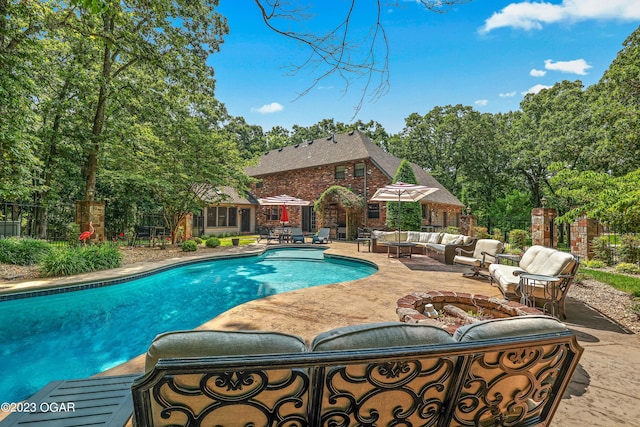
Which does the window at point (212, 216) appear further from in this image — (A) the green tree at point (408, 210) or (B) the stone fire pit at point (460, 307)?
(B) the stone fire pit at point (460, 307)

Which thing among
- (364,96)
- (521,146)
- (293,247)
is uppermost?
(521,146)

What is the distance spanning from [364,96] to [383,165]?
17.4m

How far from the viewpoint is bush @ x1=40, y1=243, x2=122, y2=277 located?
24.4 feet

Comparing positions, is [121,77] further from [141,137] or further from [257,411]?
[257,411]

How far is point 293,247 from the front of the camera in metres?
15.1

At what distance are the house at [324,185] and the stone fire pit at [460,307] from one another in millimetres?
13717

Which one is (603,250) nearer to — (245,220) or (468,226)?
(468,226)

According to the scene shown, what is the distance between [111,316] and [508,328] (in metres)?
6.70

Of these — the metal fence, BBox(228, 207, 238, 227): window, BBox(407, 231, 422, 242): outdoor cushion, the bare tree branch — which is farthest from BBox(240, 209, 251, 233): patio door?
the bare tree branch

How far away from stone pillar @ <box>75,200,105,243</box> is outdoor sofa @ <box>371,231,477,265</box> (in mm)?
10246

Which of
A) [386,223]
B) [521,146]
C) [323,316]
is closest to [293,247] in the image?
[386,223]

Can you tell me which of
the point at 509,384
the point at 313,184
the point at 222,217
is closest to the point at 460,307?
the point at 509,384

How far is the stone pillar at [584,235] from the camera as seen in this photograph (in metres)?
10.5

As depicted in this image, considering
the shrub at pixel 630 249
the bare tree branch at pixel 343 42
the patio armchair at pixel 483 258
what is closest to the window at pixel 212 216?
the patio armchair at pixel 483 258
